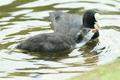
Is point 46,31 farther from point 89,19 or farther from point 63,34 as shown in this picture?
point 89,19

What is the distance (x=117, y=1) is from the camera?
14.5m

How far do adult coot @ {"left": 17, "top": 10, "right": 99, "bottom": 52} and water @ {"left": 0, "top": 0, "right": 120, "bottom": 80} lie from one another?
167mm

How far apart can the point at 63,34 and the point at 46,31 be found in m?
0.93

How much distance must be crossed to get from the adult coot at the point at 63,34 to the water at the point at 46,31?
167 millimetres

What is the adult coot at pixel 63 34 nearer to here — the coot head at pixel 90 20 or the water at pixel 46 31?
the coot head at pixel 90 20

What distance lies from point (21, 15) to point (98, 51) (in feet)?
10.7

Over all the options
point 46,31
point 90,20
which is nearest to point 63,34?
point 46,31

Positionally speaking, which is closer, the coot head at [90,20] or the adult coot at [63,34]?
the adult coot at [63,34]

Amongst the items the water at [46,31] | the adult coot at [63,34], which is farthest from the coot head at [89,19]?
the water at [46,31]

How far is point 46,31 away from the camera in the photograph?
12.6m

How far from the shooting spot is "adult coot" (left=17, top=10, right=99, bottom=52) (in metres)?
10.9

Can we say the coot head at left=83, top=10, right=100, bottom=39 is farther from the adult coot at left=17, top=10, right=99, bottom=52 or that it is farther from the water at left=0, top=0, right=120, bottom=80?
the water at left=0, top=0, right=120, bottom=80

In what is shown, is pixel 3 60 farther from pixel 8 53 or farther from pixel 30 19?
pixel 30 19

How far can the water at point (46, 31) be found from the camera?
31.4 feet
